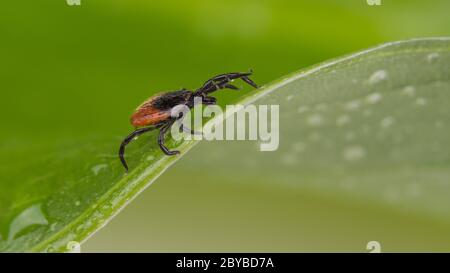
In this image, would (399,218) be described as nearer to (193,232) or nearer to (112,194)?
(193,232)

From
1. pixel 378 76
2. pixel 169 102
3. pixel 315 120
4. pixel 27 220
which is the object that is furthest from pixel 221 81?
pixel 27 220

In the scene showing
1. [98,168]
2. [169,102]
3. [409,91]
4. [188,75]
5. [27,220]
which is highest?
[188,75]

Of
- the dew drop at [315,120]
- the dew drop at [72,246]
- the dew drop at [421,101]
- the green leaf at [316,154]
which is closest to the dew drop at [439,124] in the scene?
the green leaf at [316,154]

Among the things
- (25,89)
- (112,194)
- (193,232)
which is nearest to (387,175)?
(193,232)

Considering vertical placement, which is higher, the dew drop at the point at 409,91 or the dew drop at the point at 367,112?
the dew drop at the point at 367,112

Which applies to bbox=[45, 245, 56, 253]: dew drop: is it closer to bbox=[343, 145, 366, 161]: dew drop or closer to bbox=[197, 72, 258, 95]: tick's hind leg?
bbox=[197, 72, 258, 95]: tick's hind leg

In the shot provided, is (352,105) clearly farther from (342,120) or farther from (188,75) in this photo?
(188,75)

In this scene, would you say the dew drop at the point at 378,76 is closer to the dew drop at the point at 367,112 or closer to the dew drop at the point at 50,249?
the dew drop at the point at 367,112
